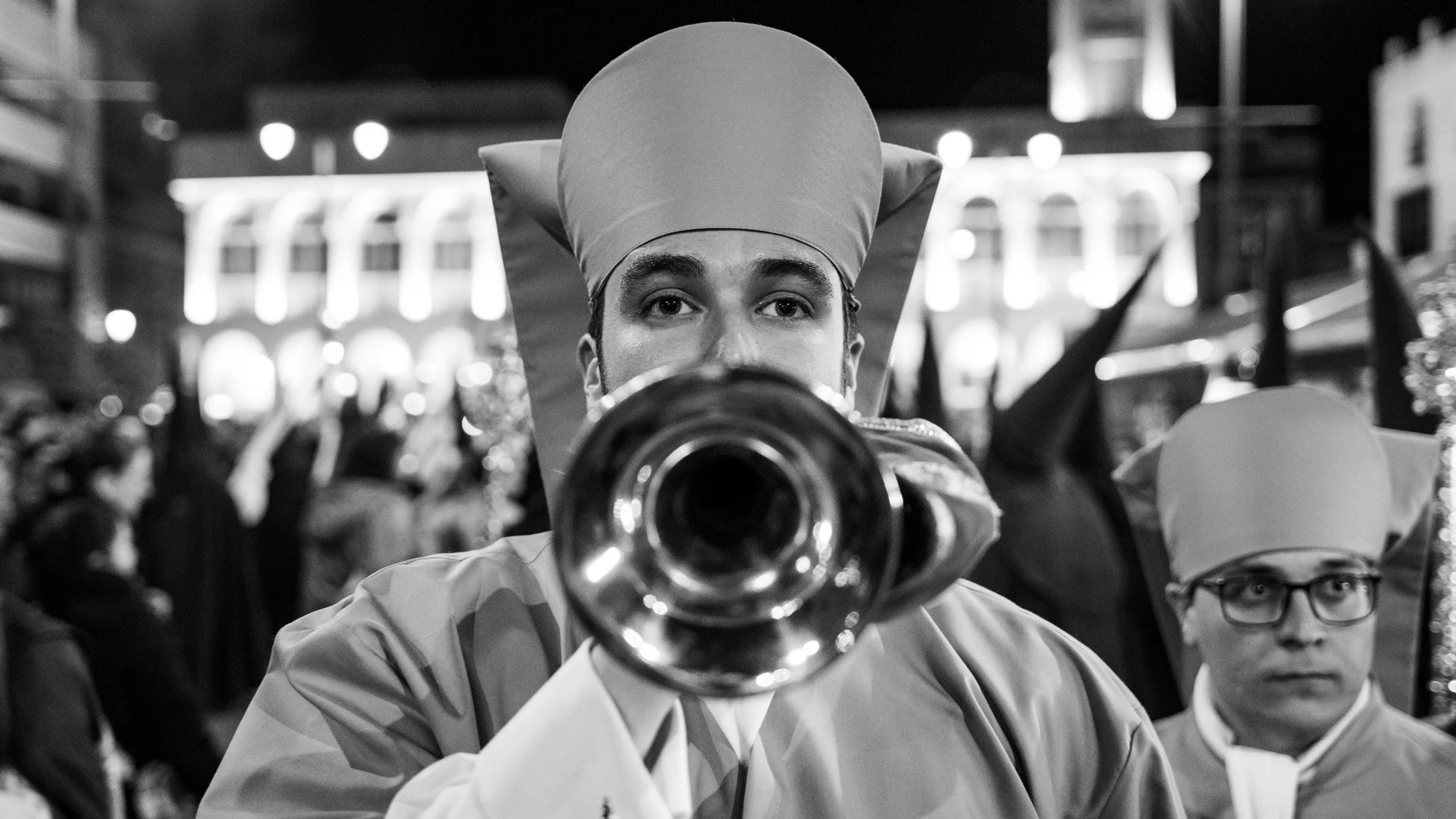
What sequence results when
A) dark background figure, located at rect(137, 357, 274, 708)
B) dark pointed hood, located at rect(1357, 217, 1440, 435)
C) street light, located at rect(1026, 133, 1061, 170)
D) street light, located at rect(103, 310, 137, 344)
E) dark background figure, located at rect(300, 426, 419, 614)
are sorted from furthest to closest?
1. street light, located at rect(103, 310, 137, 344)
2. street light, located at rect(1026, 133, 1061, 170)
3. dark background figure, located at rect(137, 357, 274, 708)
4. dark background figure, located at rect(300, 426, 419, 614)
5. dark pointed hood, located at rect(1357, 217, 1440, 435)

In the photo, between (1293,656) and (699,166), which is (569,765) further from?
(1293,656)

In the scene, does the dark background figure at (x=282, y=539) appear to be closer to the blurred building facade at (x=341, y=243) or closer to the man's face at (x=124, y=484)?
the man's face at (x=124, y=484)

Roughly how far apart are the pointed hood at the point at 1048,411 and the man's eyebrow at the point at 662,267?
2.74 m

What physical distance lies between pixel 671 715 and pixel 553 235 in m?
0.94

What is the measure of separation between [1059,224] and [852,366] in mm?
57929

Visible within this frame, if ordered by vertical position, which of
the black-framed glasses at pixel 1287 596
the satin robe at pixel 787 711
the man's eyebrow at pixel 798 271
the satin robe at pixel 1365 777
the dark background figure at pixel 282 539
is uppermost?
the man's eyebrow at pixel 798 271

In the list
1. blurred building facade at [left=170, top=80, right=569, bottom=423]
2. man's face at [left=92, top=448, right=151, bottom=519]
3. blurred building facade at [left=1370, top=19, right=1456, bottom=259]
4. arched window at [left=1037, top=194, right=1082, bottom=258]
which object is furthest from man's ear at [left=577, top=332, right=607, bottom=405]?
arched window at [left=1037, top=194, right=1082, bottom=258]

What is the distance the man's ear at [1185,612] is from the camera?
9.36ft

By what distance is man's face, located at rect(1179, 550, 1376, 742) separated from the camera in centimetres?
270

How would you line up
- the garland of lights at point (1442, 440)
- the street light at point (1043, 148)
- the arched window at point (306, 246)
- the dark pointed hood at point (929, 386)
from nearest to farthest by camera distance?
the garland of lights at point (1442, 440), the dark pointed hood at point (929, 386), the street light at point (1043, 148), the arched window at point (306, 246)

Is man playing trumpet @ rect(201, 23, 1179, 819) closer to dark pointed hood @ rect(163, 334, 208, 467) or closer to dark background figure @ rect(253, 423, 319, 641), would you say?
dark pointed hood @ rect(163, 334, 208, 467)

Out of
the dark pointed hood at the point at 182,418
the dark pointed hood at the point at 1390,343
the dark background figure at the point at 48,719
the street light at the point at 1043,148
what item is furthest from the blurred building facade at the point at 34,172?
the dark pointed hood at the point at 1390,343

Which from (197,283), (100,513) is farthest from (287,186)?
(100,513)

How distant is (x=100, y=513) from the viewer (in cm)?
489
